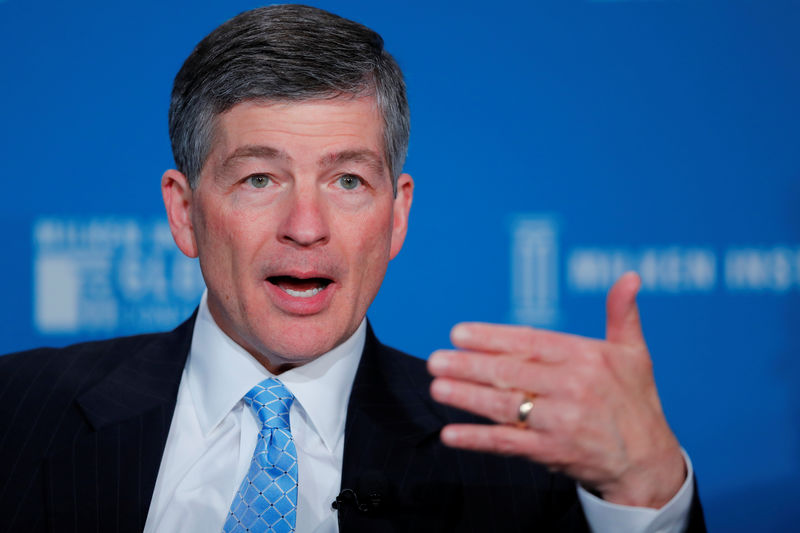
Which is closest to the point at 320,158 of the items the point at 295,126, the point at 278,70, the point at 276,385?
the point at 295,126

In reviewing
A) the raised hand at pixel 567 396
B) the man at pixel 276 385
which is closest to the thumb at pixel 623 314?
the raised hand at pixel 567 396

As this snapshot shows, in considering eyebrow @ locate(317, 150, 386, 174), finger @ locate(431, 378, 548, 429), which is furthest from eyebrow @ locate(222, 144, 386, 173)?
finger @ locate(431, 378, 548, 429)

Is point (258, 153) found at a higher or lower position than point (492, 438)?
higher

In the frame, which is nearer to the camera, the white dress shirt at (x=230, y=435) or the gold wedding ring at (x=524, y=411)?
the gold wedding ring at (x=524, y=411)

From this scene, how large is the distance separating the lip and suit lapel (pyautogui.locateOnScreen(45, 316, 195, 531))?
0.37m

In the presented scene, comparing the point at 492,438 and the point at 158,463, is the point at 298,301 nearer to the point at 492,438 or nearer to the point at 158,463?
the point at 158,463

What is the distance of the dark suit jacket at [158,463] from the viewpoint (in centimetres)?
170

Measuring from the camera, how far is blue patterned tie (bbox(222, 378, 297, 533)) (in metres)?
1.66

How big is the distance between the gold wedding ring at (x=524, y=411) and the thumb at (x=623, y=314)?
0.20 metres

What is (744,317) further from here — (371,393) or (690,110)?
(371,393)

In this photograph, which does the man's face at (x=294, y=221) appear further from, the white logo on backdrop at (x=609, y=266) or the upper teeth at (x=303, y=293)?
the white logo on backdrop at (x=609, y=266)

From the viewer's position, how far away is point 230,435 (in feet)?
5.90

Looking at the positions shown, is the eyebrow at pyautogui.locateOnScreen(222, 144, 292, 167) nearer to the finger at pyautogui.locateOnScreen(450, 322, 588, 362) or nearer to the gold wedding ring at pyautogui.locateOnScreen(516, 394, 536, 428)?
the finger at pyautogui.locateOnScreen(450, 322, 588, 362)

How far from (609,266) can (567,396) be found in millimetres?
1637
